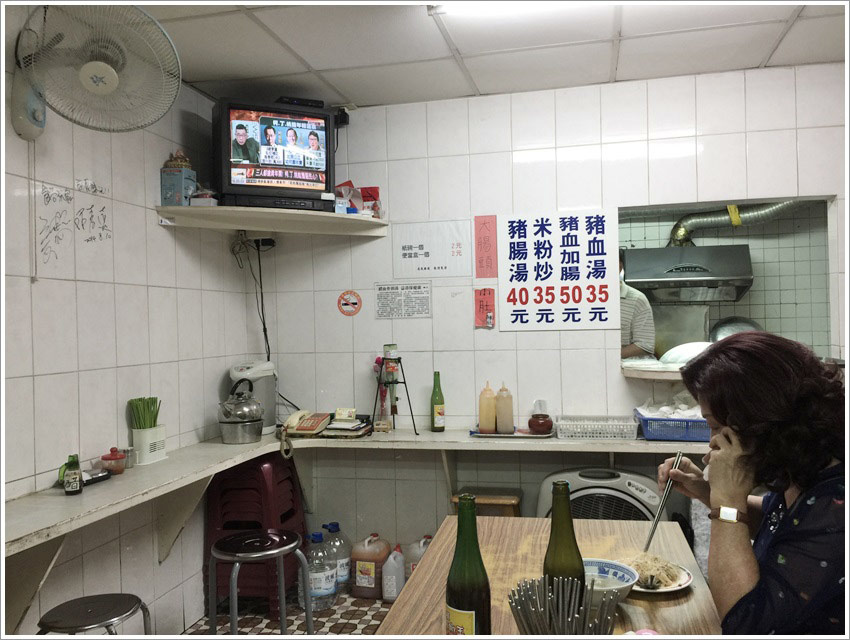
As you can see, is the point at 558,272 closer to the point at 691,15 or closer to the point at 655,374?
the point at 655,374

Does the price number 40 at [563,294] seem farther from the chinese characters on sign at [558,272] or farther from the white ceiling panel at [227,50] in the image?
the white ceiling panel at [227,50]

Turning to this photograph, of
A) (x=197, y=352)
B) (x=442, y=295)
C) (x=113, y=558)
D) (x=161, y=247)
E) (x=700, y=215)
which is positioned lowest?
(x=113, y=558)

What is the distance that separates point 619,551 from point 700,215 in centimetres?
369

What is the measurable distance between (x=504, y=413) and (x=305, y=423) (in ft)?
3.51

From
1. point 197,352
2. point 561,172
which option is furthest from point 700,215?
point 197,352

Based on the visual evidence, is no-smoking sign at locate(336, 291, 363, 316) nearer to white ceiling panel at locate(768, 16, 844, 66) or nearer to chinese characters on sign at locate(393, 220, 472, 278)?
chinese characters on sign at locate(393, 220, 472, 278)

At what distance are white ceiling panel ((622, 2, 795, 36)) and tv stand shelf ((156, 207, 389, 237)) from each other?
161 cm

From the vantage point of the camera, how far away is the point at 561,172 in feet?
11.5

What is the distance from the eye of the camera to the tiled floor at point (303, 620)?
3123 millimetres

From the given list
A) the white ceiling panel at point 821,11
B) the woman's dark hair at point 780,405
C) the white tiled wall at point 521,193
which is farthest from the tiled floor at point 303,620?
the white ceiling panel at point 821,11

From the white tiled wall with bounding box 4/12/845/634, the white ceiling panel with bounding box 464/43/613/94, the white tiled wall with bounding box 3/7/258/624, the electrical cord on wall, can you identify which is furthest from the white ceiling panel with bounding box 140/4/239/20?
the electrical cord on wall

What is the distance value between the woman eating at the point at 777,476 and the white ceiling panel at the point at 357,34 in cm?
196

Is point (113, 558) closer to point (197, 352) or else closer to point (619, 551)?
point (197, 352)

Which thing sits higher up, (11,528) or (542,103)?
(542,103)
